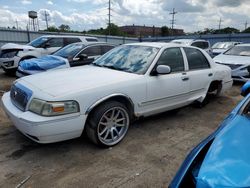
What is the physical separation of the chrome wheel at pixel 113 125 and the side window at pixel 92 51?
442 cm

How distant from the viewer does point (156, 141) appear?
3822 millimetres

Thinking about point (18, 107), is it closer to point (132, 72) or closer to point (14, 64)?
point (132, 72)

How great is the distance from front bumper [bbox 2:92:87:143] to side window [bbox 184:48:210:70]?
2666 mm

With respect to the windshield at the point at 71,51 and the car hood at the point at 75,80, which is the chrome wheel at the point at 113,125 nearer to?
the car hood at the point at 75,80

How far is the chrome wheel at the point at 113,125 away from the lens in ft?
11.2

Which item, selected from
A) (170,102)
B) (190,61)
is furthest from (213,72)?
(170,102)

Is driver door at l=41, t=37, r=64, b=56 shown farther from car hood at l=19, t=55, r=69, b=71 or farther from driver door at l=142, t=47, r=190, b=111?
driver door at l=142, t=47, r=190, b=111

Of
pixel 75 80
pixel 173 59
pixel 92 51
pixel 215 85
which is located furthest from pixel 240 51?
pixel 75 80

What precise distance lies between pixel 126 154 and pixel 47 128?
1199 millimetres

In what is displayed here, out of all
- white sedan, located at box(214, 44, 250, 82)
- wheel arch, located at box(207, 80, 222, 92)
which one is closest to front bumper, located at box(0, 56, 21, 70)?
wheel arch, located at box(207, 80, 222, 92)

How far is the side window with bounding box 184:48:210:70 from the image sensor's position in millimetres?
→ 4738

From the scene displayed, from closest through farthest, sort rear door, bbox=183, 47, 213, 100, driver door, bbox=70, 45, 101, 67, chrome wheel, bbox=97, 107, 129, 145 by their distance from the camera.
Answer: chrome wheel, bbox=97, 107, 129, 145 → rear door, bbox=183, 47, 213, 100 → driver door, bbox=70, 45, 101, 67

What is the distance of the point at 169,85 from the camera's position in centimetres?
416

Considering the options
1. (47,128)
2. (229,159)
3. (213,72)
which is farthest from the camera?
(213,72)
